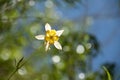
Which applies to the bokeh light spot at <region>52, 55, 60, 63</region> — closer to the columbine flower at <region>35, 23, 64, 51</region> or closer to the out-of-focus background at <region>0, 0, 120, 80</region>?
the out-of-focus background at <region>0, 0, 120, 80</region>

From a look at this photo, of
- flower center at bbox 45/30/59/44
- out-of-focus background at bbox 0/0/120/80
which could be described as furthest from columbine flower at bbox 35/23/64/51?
out-of-focus background at bbox 0/0/120/80

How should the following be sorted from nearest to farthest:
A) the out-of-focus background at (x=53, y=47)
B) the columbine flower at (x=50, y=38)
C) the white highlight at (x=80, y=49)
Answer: the columbine flower at (x=50, y=38), the out-of-focus background at (x=53, y=47), the white highlight at (x=80, y=49)

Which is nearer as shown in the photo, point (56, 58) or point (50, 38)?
point (50, 38)

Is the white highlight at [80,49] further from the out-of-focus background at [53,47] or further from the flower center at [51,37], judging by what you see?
the flower center at [51,37]

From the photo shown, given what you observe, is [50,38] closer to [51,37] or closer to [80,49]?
[51,37]

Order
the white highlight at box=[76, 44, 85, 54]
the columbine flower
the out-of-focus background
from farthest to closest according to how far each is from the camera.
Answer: the white highlight at box=[76, 44, 85, 54], the out-of-focus background, the columbine flower

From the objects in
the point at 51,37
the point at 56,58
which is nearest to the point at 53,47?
the point at 56,58

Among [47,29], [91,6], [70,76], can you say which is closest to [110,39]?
[91,6]

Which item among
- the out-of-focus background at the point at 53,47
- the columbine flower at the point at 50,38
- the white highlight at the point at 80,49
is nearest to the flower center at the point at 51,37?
the columbine flower at the point at 50,38
